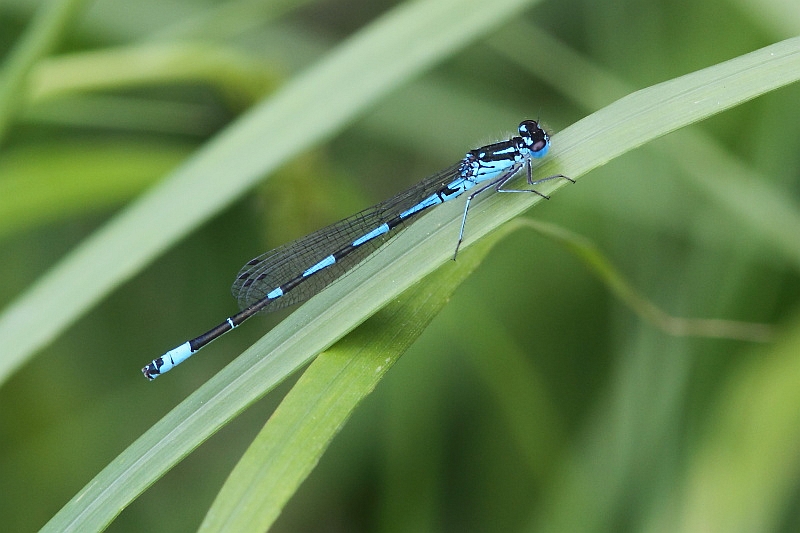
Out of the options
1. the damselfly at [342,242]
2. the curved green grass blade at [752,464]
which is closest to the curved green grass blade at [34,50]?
the damselfly at [342,242]

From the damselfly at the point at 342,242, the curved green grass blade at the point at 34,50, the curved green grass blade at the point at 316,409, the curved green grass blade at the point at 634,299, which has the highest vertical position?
the curved green grass blade at the point at 34,50

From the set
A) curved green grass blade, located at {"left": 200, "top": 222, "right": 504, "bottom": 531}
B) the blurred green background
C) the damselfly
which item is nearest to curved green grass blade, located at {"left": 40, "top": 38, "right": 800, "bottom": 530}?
curved green grass blade, located at {"left": 200, "top": 222, "right": 504, "bottom": 531}

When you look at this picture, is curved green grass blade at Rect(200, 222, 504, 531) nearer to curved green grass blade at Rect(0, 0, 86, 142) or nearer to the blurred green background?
the blurred green background

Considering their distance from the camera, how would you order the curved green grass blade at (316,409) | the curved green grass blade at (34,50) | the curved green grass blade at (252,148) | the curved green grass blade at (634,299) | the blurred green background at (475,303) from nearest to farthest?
the curved green grass blade at (316,409), the curved green grass blade at (634,299), the curved green grass blade at (252,148), the curved green grass blade at (34,50), the blurred green background at (475,303)

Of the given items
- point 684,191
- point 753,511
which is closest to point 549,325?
point 684,191

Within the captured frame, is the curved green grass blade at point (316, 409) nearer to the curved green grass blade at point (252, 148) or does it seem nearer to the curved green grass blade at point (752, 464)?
the curved green grass blade at point (252, 148)

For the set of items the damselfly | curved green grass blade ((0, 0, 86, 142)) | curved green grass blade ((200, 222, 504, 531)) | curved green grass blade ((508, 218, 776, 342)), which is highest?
curved green grass blade ((0, 0, 86, 142))
